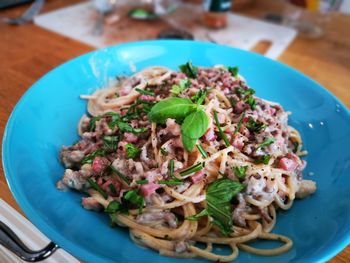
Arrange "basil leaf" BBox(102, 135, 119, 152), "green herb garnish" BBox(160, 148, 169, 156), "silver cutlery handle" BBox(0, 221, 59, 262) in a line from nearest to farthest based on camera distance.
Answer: "silver cutlery handle" BBox(0, 221, 59, 262), "green herb garnish" BBox(160, 148, 169, 156), "basil leaf" BBox(102, 135, 119, 152)

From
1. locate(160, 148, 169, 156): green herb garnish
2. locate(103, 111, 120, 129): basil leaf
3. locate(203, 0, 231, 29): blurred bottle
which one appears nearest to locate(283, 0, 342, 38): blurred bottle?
locate(203, 0, 231, 29): blurred bottle

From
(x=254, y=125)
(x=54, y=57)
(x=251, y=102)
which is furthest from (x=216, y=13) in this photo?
(x=254, y=125)

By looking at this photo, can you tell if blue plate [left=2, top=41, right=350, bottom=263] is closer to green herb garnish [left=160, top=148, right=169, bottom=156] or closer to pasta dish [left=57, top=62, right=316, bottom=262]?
pasta dish [left=57, top=62, right=316, bottom=262]

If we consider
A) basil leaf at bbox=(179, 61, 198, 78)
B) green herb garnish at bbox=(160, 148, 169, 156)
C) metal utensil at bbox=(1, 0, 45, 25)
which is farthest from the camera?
metal utensil at bbox=(1, 0, 45, 25)

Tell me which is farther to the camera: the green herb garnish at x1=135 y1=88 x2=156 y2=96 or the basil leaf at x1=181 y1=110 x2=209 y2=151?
the green herb garnish at x1=135 y1=88 x2=156 y2=96

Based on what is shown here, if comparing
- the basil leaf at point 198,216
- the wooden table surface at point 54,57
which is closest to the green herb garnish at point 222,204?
the basil leaf at point 198,216

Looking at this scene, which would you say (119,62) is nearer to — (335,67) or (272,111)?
(272,111)
